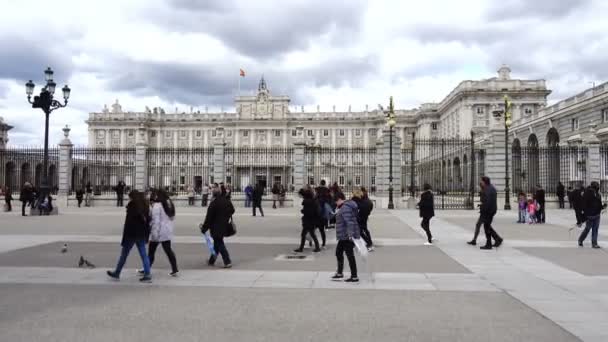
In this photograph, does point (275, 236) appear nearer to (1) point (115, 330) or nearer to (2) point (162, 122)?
(1) point (115, 330)

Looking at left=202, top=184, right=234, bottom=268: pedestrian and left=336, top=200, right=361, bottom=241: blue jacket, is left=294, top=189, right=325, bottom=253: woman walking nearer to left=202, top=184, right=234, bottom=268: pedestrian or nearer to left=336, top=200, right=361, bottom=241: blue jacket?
left=202, top=184, right=234, bottom=268: pedestrian

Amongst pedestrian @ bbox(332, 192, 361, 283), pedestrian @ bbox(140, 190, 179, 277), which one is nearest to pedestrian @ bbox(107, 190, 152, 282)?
pedestrian @ bbox(140, 190, 179, 277)

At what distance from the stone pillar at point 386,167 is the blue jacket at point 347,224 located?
20.8 meters

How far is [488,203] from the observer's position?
→ 43.8ft

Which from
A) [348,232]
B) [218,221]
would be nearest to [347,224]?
[348,232]

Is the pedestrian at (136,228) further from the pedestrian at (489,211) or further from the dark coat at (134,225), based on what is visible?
the pedestrian at (489,211)

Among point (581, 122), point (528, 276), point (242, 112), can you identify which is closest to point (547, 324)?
point (528, 276)

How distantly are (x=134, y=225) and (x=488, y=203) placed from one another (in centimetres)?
863

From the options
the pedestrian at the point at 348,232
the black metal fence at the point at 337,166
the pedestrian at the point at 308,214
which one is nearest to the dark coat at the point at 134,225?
the pedestrian at the point at 348,232

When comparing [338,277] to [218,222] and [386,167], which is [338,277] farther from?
[386,167]

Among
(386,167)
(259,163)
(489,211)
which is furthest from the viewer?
(259,163)

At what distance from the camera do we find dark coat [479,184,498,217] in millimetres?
13320

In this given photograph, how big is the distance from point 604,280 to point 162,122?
4086 inches

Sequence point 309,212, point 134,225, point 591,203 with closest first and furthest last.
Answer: point 134,225, point 309,212, point 591,203
